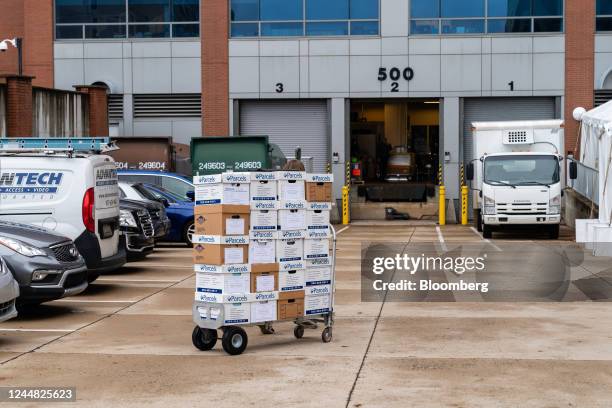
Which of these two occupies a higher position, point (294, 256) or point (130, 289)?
point (294, 256)

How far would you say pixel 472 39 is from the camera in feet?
127

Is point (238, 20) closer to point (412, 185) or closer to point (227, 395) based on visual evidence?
point (412, 185)

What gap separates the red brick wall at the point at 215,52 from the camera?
130ft

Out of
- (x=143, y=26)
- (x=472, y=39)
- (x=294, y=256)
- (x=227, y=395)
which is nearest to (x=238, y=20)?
(x=143, y=26)

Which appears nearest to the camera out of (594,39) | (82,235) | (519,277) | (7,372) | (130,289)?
(7,372)

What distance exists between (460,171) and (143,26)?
13.6 metres

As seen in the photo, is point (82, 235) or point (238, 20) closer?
point (82, 235)

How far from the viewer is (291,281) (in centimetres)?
1105

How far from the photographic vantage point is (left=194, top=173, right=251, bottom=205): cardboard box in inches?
419

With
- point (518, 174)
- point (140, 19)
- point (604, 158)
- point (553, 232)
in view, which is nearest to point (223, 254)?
point (604, 158)

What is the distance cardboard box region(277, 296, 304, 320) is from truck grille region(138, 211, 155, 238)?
7.58 m

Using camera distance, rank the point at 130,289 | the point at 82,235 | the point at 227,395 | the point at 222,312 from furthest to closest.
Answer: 1. the point at 130,289
2. the point at 82,235
3. the point at 222,312
4. the point at 227,395

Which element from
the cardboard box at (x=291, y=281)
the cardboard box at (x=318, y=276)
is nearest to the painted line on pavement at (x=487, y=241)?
the cardboard box at (x=318, y=276)

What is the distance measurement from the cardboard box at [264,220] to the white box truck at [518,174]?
1748 cm
